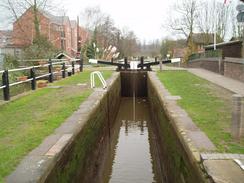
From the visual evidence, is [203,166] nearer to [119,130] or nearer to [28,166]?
[28,166]

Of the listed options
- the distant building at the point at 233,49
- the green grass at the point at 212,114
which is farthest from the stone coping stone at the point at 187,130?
the distant building at the point at 233,49

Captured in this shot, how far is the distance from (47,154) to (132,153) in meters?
4.37

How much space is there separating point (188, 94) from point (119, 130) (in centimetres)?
271

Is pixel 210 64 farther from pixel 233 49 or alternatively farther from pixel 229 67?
pixel 229 67

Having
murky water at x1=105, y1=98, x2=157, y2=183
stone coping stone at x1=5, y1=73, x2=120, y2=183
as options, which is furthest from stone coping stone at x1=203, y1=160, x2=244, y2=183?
murky water at x1=105, y1=98, x2=157, y2=183

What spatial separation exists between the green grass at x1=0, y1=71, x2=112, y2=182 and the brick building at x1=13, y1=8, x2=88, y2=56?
23449 mm

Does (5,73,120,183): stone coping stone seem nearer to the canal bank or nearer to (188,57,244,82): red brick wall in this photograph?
the canal bank

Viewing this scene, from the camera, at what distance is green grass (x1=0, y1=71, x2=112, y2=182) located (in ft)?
14.5

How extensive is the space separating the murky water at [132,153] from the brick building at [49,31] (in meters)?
21.9

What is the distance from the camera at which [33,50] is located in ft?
72.5

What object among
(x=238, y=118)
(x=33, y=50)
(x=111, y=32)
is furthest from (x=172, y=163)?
(x=111, y=32)

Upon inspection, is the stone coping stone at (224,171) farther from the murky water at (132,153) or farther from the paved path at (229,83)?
the paved path at (229,83)

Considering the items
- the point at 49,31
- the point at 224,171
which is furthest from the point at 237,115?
the point at 49,31

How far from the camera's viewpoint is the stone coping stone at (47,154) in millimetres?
3585
